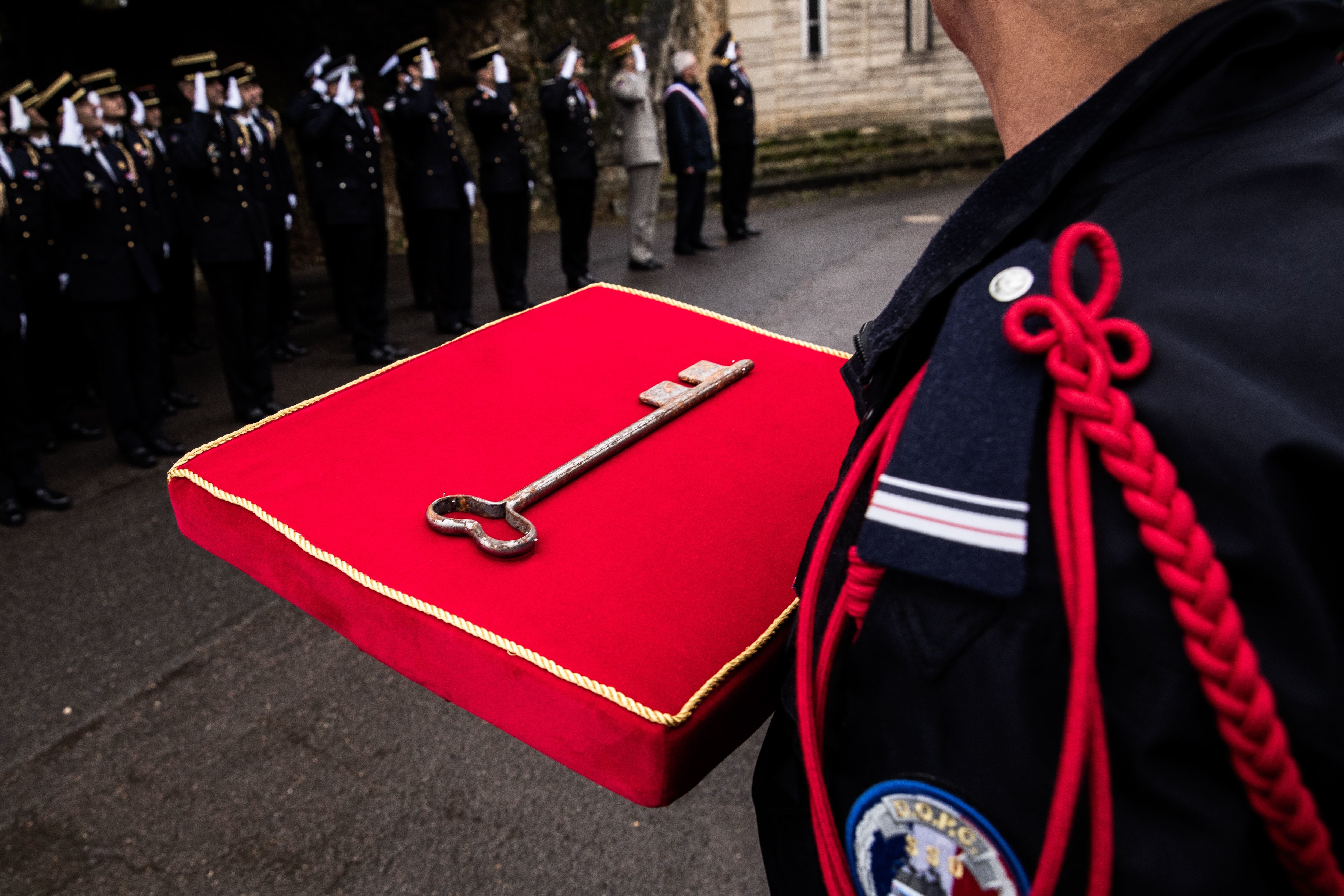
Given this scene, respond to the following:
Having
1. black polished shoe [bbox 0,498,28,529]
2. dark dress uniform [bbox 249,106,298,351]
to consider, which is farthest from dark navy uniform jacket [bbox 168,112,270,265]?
black polished shoe [bbox 0,498,28,529]

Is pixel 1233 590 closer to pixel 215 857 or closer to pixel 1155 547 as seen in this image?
pixel 1155 547

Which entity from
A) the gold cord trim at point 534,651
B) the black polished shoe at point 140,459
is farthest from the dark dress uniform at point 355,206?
the gold cord trim at point 534,651

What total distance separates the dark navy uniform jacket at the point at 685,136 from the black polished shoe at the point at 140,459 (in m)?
5.84

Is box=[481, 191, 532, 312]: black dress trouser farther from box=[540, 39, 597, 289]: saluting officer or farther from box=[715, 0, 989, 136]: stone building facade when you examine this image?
box=[715, 0, 989, 136]: stone building facade

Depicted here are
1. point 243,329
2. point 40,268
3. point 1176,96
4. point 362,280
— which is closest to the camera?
point 1176,96

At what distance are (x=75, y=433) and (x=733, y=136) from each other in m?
6.74

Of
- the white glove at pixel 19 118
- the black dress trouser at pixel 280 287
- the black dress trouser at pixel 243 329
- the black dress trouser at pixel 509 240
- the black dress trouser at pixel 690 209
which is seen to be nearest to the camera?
the white glove at pixel 19 118

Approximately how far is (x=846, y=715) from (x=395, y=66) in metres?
8.15

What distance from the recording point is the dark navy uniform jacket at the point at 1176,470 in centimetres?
59

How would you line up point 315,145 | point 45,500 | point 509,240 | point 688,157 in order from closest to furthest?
point 45,500 → point 315,145 → point 509,240 → point 688,157

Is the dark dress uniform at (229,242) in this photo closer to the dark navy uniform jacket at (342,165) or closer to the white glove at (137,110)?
the dark navy uniform jacket at (342,165)

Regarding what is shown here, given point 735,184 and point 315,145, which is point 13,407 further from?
point 735,184

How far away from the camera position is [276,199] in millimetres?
6855

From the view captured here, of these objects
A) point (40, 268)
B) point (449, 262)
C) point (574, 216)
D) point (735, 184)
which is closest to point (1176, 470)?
point (40, 268)
